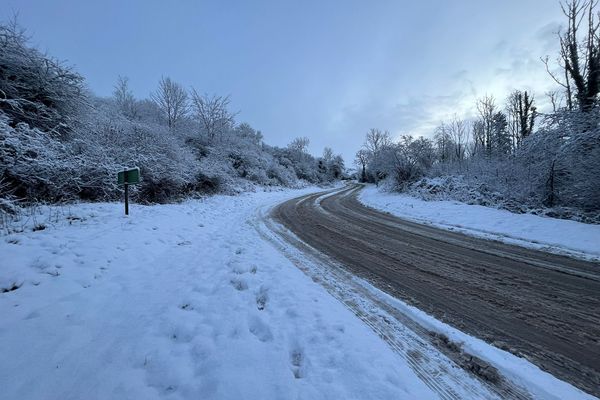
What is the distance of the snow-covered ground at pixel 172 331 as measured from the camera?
2.08 m

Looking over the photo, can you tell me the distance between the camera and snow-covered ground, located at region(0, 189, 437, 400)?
208 centimetres

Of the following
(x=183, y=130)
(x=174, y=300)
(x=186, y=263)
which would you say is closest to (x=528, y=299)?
(x=174, y=300)

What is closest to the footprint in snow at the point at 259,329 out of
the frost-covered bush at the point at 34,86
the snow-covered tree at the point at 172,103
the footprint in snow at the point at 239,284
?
the footprint in snow at the point at 239,284

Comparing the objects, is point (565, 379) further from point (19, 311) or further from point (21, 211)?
point (21, 211)

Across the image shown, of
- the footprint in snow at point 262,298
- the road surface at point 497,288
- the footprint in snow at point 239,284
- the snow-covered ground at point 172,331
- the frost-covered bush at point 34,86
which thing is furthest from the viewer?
the frost-covered bush at point 34,86

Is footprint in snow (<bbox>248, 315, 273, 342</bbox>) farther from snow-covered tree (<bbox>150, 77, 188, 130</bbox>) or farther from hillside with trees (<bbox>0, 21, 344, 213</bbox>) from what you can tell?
snow-covered tree (<bbox>150, 77, 188, 130</bbox>)

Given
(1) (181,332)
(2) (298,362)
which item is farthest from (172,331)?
(2) (298,362)

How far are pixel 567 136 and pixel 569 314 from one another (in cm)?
998

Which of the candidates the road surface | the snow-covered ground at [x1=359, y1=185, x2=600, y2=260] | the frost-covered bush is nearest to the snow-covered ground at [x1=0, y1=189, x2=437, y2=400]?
the road surface

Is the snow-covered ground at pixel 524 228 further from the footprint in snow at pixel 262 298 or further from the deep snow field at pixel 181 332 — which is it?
the footprint in snow at pixel 262 298

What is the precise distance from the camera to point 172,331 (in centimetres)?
283

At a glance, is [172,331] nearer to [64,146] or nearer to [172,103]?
[64,146]

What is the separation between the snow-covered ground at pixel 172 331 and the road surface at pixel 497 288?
50.4 inches

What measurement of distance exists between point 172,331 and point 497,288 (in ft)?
15.3
